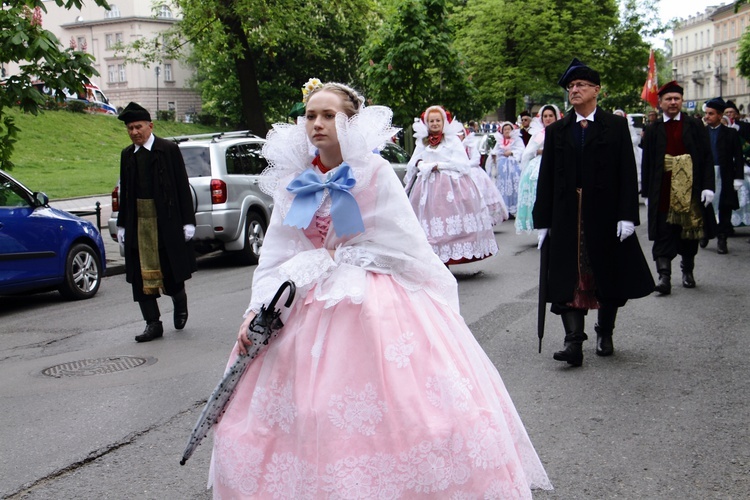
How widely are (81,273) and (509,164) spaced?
10.4 meters

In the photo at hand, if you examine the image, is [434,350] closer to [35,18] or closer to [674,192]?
[674,192]

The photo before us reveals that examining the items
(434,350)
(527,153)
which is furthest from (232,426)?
(527,153)

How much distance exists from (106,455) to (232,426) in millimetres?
1927

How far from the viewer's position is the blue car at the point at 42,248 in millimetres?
10156

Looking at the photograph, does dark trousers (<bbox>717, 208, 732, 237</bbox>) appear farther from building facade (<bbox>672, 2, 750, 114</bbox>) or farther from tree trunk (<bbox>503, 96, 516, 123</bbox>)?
building facade (<bbox>672, 2, 750, 114</bbox>)

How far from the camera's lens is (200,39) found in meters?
25.1

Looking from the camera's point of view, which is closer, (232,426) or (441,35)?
(232,426)

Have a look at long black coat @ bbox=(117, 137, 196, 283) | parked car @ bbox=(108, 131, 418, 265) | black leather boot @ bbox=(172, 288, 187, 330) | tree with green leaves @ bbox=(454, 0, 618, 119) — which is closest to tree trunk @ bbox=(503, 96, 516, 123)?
tree with green leaves @ bbox=(454, 0, 618, 119)

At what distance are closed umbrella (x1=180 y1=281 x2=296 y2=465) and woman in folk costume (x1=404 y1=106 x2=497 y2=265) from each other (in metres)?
7.47

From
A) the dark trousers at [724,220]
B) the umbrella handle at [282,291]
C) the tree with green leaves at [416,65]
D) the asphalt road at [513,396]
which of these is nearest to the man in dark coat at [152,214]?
the asphalt road at [513,396]

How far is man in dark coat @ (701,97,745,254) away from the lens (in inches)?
510

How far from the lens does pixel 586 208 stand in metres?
6.55

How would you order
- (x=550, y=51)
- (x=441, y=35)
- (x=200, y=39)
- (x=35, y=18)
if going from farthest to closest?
1. (x=550, y=51)
2. (x=200, y=39)
3. (x=441, y=35)
4. (x=35, y=18)
